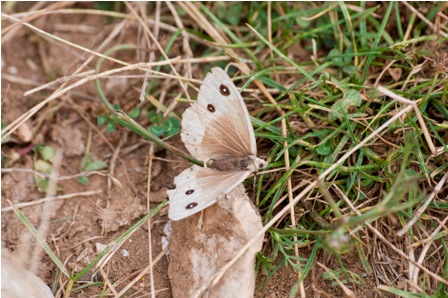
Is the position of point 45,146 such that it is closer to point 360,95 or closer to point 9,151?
point 9,151

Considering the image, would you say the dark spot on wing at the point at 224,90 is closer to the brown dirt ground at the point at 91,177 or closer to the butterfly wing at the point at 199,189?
the butterfly wing at the point at 199,189

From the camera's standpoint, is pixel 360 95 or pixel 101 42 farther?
pixel 101 42

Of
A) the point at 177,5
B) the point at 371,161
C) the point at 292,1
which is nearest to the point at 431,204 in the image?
the point at 371,161

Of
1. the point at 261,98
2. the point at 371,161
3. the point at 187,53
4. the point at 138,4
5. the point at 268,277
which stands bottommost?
the point at 268,277

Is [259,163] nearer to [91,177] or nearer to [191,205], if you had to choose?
[191,205]

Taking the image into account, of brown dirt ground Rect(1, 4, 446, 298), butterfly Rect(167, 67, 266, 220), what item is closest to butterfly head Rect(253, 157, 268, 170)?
butterfly Rect(167, 67, 266, 220)

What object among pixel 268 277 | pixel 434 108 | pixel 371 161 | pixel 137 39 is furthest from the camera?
pixel 137 39
